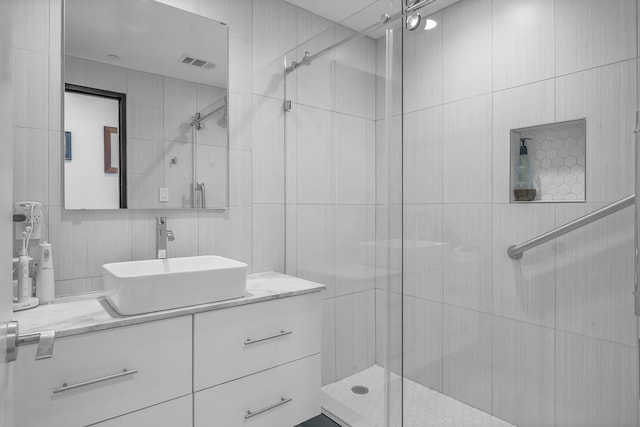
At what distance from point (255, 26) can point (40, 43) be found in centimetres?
107

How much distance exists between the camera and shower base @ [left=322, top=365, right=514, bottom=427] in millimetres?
1430

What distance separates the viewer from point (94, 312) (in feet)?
4.65

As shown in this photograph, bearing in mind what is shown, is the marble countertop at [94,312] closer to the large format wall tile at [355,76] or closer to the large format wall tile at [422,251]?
the large format wall tile at [422,251]

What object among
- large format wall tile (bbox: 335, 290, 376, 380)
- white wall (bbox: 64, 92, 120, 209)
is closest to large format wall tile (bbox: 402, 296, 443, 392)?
large format wall tile (bbox: 335, 290, 376, 380)

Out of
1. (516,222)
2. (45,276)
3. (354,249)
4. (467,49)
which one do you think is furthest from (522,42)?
(45,276)

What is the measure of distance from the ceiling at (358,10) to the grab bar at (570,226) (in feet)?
2.90

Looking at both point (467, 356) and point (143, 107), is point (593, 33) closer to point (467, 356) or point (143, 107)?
point (467, 356)

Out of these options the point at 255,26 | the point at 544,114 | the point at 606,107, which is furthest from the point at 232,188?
the point at 606,107

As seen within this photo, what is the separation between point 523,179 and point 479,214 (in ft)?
0.62

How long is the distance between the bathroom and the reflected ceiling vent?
0.32 ft

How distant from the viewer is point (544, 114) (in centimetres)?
122

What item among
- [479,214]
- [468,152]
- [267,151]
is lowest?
[479,214]

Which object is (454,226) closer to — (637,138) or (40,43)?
(637,138)

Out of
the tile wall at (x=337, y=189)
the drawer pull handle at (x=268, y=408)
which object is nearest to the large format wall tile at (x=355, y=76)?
the tile wall at (x=337, y=189)
